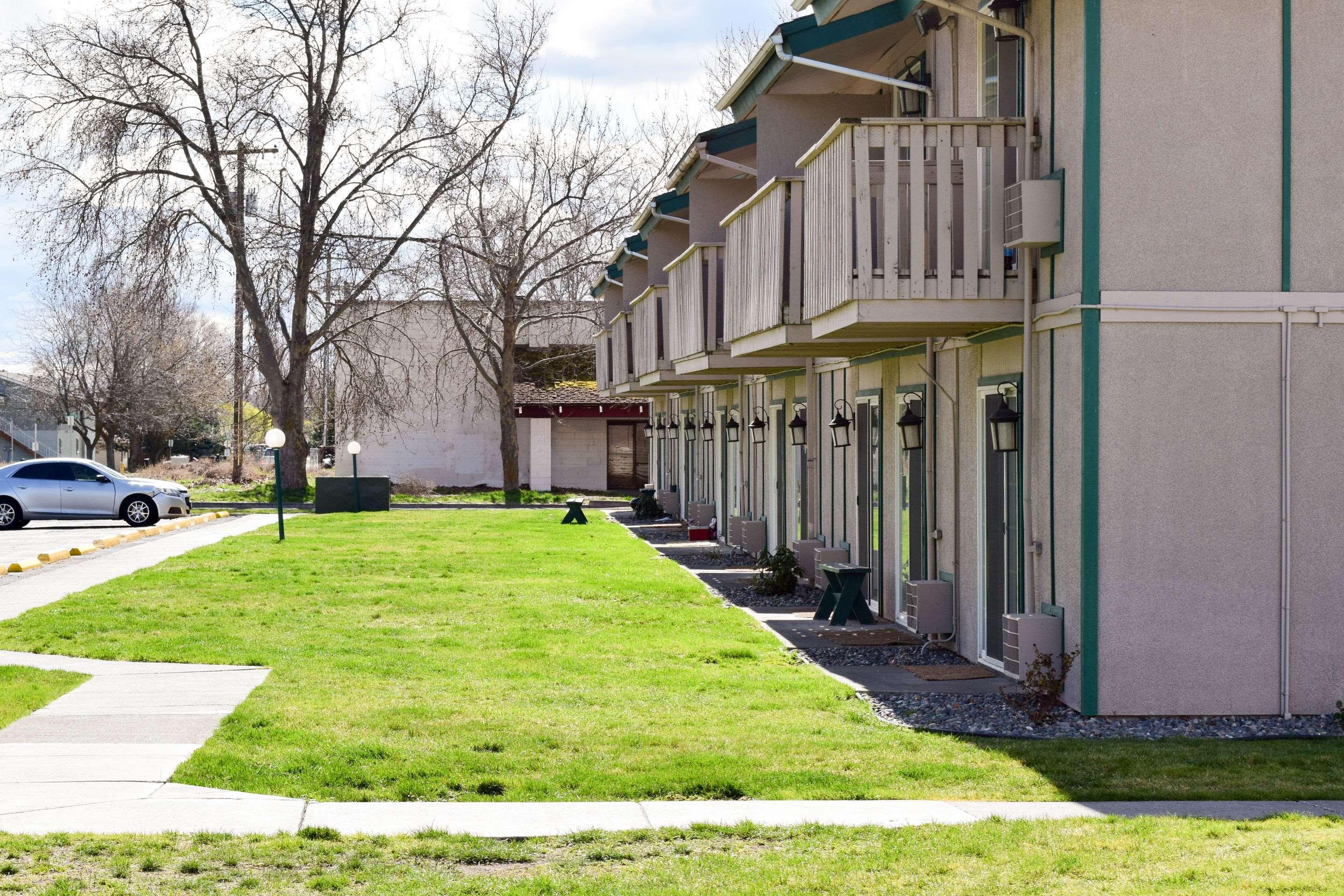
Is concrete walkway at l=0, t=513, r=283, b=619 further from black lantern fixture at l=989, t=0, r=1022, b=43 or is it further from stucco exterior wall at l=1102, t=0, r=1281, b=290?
stucco exterior wall at l=1102, t=0, r=1281, b=290

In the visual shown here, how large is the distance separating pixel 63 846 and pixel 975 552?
26.7 ft

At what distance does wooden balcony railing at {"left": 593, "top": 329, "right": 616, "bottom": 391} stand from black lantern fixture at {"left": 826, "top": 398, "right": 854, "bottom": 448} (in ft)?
53.9

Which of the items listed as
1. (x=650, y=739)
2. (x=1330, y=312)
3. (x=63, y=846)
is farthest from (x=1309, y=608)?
(x=63, y=846)

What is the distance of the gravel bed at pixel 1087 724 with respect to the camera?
31.0 ft

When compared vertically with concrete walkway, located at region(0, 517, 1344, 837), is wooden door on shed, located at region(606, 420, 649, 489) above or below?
above

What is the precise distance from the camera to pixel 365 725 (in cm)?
934

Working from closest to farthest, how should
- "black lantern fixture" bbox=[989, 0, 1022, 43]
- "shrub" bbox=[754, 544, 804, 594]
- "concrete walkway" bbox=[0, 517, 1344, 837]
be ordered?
1. "concrete walkway" bbox=[0, 517, 1344, 837]
2. "black lantern fixture" bbox=[989, 0, 1022, 43]
3. "shrub" bbox=[754, 544, 804, 594]

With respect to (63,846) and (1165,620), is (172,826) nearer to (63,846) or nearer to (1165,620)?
(63,846)

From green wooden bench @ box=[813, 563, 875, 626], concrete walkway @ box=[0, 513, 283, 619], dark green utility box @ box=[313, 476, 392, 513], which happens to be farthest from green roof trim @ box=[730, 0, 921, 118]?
dark green utility box @ box=[313, 476, 392, 513]

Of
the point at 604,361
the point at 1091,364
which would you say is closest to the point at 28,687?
the point at 1091,364

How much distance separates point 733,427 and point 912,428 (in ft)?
37.9

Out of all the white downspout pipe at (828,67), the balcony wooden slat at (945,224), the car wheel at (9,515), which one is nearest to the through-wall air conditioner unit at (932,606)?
the balcony wooden slat at (945,224)

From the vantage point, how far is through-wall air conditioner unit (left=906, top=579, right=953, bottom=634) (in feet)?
43.1

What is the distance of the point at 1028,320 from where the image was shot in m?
10.7
